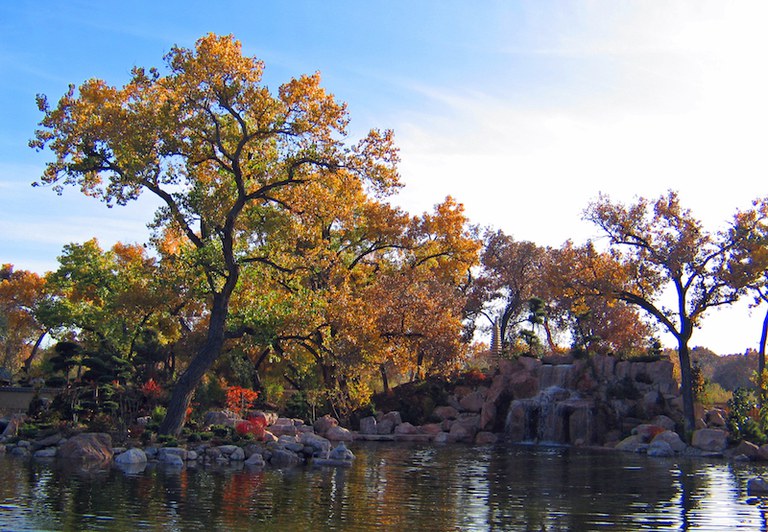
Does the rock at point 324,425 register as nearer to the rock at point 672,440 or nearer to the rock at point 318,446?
the rock at point 318,446

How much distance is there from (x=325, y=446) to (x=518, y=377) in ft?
59.7

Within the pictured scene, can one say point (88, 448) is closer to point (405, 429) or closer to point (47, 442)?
point (47, 442)

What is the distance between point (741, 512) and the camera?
604 inches

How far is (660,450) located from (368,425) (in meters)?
14.8

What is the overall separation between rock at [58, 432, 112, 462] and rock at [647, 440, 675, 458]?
20.7m

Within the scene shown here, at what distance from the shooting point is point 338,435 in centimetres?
3572

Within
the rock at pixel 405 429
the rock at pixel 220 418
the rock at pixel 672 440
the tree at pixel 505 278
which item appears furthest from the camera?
the tree at pixel 505 278

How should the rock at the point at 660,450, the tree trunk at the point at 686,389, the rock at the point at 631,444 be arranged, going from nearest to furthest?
the rock at the point at 660,450, the rock at the point at 631,444, the tree trunk at the point at 686,389

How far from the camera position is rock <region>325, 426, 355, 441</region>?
117 ft

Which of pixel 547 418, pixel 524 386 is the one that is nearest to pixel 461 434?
pixel 547 418

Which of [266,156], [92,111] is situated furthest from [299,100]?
[92,111]

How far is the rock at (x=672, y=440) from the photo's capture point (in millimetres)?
31398

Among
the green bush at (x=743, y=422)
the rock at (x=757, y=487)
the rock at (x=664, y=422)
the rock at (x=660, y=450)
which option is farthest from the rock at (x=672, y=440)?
the rock at (x=757, y=487)

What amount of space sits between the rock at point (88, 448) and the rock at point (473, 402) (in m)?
23.3
